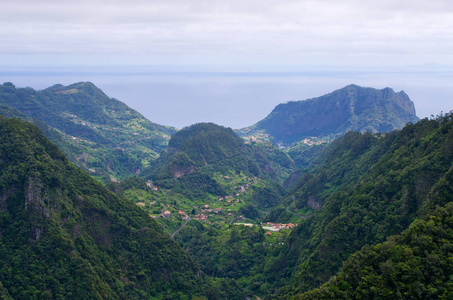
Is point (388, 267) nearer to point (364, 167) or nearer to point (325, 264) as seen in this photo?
point (325, 264)

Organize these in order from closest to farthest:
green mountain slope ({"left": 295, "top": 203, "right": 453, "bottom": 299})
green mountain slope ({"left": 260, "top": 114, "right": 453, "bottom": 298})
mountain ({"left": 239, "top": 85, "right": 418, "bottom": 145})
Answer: green mountain slope ({"left": 295, "top": 203, "right": 453, "bottom": 299}) < green mountain slope ({"left": 260, "top": 114, "right": 453, "bottom": 298}) < mountain ({"left": 239, "top": 85, "right": 418, "bottom": 145})

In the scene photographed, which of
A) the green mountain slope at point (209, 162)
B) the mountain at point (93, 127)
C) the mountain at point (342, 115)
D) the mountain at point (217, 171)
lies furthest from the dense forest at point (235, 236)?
the mountain at point (342, 115)

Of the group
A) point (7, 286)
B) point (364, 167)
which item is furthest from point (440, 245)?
point (364, 167)

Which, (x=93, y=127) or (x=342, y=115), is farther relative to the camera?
(x=342, y=115)

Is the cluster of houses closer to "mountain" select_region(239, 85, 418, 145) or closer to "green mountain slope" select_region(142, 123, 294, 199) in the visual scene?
"green mountain slope" select_region(142, 123, 294, 199)

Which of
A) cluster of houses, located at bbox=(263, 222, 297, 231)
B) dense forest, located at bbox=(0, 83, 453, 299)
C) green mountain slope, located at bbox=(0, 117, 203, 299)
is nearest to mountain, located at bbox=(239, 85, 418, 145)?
dense forest, located at bbox=(0, 83, 453, 299)

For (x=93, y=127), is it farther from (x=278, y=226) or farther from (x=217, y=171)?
(x=278, y=226)

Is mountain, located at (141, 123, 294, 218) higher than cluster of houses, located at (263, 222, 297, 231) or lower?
higher

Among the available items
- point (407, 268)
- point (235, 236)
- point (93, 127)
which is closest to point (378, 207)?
point (407, 268)
